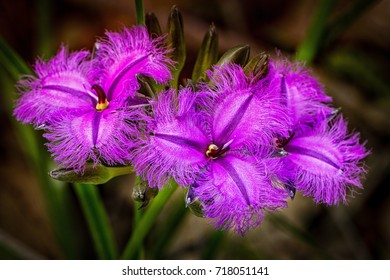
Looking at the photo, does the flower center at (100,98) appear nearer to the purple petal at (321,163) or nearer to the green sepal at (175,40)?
the green sepal at (175,40)

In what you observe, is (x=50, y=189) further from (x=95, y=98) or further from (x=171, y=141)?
(x=171, y=141)

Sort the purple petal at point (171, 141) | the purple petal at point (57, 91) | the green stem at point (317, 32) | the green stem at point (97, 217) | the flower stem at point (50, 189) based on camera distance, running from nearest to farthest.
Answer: the purple petal at point (171, 141) → the purple petal at point (57, 91) → the green stem at point (97, 217) → the green stem at point (317, 32) → the flower stem at point (50, 189)

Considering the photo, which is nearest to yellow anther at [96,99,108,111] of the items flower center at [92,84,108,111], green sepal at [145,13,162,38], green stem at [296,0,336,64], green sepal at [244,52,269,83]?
flower center at [92,84,108,111]

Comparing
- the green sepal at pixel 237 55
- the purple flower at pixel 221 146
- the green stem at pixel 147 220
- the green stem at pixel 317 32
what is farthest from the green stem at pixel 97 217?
the green stem at pixel 317 32

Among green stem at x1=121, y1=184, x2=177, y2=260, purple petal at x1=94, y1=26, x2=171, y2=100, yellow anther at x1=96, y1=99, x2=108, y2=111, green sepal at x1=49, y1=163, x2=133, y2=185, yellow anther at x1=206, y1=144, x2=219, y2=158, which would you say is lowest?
green stem at x1=121, y1=184, x2=177, y2=260

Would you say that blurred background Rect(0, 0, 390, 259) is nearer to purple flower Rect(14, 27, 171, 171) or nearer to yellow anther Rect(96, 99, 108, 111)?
purple flower Rect(14, 27, 171, 171)

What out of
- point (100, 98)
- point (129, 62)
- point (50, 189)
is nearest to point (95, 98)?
point (100, 98)
